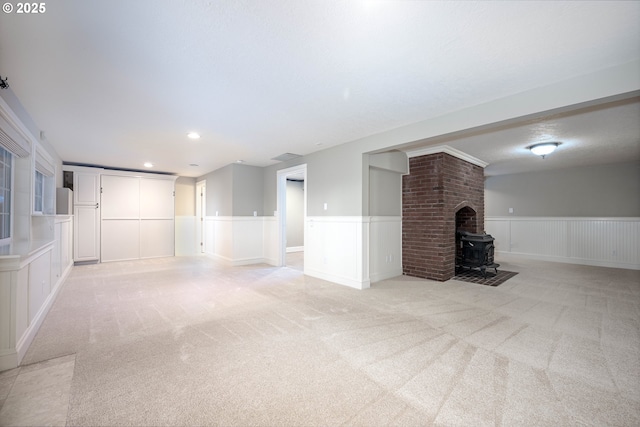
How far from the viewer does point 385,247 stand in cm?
484

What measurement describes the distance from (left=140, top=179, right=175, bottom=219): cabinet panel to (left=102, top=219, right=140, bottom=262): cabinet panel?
403 millimetres

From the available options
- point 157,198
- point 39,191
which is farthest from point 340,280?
point 157,198

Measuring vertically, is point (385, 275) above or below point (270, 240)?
below

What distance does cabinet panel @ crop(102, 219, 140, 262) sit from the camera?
6.49 metres

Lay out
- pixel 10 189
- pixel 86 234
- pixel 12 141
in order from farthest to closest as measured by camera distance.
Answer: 1. pixel 86 234
2. pixel 10 189
3. pixel 12 141

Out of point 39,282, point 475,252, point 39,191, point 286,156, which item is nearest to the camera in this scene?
point 39,282

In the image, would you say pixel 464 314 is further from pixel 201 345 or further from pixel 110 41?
pixel 110 41

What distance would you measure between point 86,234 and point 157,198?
170 cm

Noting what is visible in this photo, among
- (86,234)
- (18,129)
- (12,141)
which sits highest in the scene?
(18,129)

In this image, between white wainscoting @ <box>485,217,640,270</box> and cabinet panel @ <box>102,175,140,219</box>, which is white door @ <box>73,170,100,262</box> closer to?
cabinet panel @ <box>102,175,140,219</box>

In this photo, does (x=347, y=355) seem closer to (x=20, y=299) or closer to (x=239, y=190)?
(x=20, y=299)

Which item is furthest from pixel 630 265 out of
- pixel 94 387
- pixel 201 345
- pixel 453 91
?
pixel 94 387

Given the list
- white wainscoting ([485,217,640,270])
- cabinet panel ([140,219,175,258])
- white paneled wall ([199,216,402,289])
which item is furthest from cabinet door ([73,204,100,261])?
white wainscoting ([485,217,640,270])

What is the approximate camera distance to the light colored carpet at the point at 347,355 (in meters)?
→ 1.59
